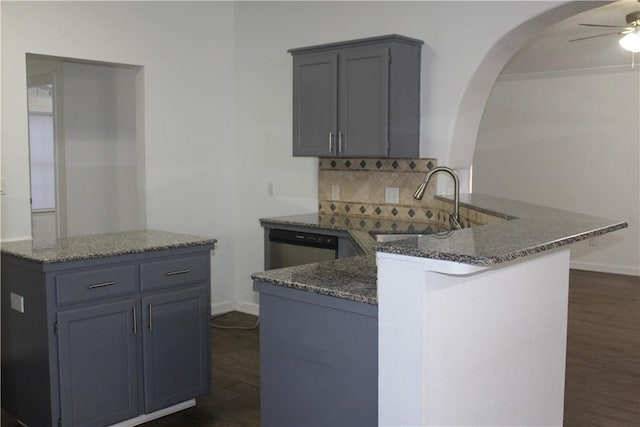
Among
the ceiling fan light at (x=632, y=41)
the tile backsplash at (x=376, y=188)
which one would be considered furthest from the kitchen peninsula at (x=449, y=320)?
the ceiling fan light at (x=632, y=41)

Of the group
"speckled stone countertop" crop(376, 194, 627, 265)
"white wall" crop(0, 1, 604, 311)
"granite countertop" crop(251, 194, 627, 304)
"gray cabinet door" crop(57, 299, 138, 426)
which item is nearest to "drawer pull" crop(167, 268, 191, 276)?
"gray cabinet door" crop(57, 299, 138, 426)

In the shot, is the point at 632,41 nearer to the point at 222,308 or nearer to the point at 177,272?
the point at 222,308

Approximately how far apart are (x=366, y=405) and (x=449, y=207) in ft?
7.81

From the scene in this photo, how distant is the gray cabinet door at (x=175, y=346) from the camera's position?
126 inches

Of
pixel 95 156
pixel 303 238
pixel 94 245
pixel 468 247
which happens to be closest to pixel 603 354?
pixel 303 238

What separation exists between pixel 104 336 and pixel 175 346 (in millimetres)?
397

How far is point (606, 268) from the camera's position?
7551 millimetres

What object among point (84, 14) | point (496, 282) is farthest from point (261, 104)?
point (496, 282)

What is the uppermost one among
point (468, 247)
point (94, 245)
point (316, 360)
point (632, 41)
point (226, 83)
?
point (632, 41)

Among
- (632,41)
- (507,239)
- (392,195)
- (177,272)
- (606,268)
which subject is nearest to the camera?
(507,239)

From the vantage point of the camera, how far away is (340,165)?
16.6 feet

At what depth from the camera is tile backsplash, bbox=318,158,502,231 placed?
457 centimetres

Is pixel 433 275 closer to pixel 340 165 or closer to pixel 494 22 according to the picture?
pixel 494 22

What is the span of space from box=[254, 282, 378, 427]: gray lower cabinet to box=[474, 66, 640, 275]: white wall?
591 cm
